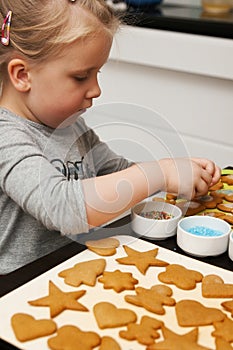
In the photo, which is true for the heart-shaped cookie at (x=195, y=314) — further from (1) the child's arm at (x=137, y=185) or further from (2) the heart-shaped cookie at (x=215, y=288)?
(1) the child's arm at (x=137, y=185)

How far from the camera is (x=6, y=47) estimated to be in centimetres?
115

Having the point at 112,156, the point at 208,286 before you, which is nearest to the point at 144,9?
the point at 112,156

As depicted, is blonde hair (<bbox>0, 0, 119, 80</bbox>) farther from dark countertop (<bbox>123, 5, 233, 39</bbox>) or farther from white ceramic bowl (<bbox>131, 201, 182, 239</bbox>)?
dark countertop (<bbox>123, 5, 233, 39</bbox>)

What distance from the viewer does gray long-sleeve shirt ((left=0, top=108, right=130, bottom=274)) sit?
99 cm

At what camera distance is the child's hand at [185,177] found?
1112mm

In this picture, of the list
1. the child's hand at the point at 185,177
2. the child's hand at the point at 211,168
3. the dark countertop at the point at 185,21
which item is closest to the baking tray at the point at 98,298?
the child's hand at the point at 185,177

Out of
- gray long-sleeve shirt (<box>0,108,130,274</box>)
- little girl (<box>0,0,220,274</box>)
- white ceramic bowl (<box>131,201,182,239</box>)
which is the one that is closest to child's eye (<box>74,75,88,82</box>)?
little girl (<box>0,0,220,274</box>)

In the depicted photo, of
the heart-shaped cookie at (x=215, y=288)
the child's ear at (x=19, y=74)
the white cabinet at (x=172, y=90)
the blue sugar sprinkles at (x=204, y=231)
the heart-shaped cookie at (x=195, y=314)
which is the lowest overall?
the white cabinet at (x=172, y=90)

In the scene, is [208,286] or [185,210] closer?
[208,286]

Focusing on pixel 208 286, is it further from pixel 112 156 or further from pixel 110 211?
pixel 112 156

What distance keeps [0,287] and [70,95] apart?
44 centimetres

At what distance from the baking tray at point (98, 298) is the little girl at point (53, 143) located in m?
0.09

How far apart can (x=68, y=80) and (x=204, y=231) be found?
15.0 inches

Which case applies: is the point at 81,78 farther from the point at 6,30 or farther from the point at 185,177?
the point at 185,177
